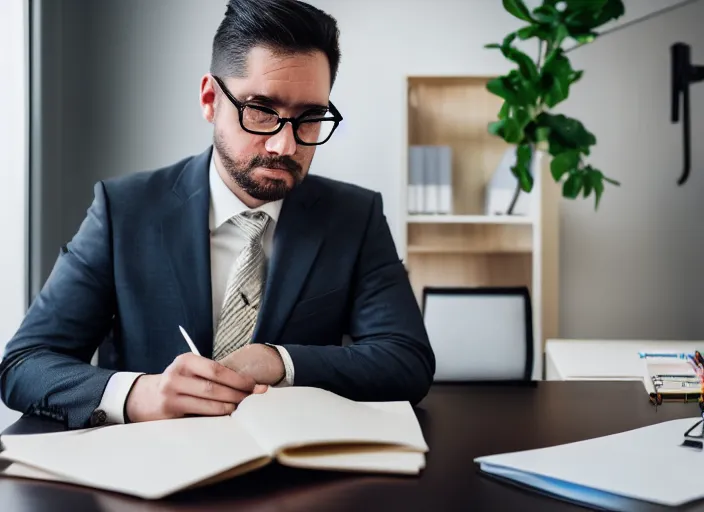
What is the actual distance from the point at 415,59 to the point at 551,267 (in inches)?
45.8

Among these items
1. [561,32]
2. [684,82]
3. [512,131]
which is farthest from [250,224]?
[684,82]

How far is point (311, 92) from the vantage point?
4.51ft

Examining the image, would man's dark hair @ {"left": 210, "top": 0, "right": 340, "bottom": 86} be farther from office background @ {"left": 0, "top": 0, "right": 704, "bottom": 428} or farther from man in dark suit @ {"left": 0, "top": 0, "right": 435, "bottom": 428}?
office background @ {"left": 0, "top": 0, "right": 704, "bottom": 428}

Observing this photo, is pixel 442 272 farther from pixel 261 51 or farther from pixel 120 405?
pixel 120 405

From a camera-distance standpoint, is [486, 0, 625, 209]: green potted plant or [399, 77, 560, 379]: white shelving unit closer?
[486, 0, 625, 209]: green potted plant

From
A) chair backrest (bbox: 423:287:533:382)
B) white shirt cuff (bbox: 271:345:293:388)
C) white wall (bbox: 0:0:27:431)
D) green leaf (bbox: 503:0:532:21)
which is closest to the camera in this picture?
white shirt cuff (bbox: 271:345:293:388)

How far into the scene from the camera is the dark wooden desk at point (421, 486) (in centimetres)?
69

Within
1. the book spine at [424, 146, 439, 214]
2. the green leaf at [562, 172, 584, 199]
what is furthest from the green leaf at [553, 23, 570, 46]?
the book spine at [424, 146, 439, 214]

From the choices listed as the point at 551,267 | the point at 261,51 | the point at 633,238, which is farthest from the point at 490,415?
the point at 633,238

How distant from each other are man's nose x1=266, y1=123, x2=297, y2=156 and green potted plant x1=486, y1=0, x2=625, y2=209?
4.59 feet

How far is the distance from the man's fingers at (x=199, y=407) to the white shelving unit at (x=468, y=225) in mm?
2300

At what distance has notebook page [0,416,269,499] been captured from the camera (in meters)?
0.70

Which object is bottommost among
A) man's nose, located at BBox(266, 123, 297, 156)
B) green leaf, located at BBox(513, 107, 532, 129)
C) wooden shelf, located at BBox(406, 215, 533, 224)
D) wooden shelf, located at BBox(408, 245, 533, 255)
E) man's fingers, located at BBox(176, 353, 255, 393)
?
man's fingers, located at BBox(176, 353, 255, 393)

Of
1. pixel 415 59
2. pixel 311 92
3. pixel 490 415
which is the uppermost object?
pixel 415 59
